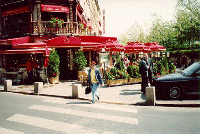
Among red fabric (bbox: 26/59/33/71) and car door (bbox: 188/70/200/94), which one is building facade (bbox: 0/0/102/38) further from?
car door (bbox: 188/70/200/94)

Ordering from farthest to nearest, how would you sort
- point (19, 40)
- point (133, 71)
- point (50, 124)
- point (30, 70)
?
point (19, 40) → point (30, 70) → point (133, 71) → point (50, 124)

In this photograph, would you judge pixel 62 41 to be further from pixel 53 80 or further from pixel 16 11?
pixel 16 11

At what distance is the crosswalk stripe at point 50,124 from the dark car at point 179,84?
15.2 feet

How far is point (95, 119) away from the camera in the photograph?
6.21m

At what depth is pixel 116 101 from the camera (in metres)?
8.70

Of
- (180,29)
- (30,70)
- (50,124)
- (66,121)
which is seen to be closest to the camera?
(50,124)

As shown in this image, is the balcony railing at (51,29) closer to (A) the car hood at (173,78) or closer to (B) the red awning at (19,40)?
(B) the red awning at (19,40)

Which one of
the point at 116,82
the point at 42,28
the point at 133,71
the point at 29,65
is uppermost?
the point at 42,28

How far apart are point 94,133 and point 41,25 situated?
50.0 feet

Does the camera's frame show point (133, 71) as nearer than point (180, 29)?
Yes

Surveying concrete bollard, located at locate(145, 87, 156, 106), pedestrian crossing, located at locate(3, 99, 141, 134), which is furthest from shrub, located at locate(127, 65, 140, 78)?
pedestrian crossing, located at locate(3, 99, 141, 134)

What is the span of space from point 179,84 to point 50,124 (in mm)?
5639

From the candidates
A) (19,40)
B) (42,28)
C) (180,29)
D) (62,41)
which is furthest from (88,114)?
(180,29)

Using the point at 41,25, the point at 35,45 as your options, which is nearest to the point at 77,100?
the point at 35,45
